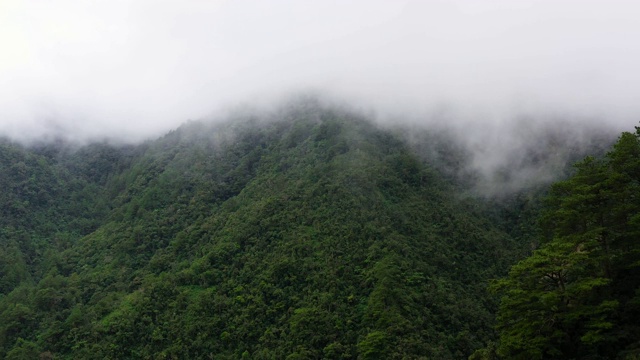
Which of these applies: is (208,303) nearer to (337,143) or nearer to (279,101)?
(337,143)

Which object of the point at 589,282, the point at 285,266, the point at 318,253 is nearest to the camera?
the point at 589,282

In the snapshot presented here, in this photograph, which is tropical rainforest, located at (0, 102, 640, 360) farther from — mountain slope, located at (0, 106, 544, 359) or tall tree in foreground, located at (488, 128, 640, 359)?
mountain slope, located at (0, 106, 544, 359)

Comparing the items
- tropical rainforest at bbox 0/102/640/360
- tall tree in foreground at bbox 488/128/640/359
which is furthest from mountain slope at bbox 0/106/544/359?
tall tree in foreground at bbox 488/128/640/359

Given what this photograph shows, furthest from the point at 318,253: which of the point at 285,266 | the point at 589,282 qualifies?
the point at 589,282

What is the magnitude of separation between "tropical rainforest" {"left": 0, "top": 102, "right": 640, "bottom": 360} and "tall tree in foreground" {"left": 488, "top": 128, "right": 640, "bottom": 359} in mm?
111

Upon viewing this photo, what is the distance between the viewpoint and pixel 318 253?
69125mm

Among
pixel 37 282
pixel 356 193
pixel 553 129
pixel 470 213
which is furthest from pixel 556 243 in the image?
pixel 37 282

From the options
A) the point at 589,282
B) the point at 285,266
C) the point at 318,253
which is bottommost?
the point at 589,282

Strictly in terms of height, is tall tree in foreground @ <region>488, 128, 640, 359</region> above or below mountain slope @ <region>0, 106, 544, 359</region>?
below

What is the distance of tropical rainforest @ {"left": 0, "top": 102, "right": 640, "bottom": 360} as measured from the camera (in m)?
29.2

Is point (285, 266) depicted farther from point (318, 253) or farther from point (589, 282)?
point (589, 282)

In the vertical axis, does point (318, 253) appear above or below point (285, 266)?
above

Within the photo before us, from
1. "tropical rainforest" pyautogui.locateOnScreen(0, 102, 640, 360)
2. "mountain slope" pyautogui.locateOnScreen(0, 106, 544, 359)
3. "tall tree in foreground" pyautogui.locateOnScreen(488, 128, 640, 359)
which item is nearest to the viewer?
"tall tree in foreground" pyautogui.locateOnScreen(488, 128, 640, 359)

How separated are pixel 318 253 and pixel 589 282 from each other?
44.7 m
